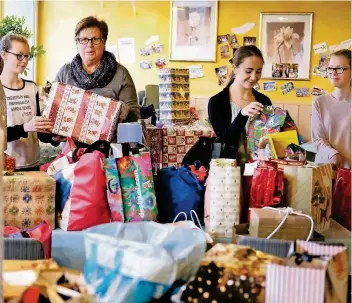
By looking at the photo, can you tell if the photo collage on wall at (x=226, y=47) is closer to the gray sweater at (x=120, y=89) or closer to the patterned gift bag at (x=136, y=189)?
the gray sweater at (x=120, y=89)

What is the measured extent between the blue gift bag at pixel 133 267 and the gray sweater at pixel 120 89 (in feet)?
3.81

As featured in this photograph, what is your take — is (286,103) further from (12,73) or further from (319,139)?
(12,73)

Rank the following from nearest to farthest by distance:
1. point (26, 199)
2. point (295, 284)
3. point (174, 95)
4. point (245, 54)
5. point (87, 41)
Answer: point (295, 284)
point (26, 199)
point (87, 41)
point (245, 54)
point (174, 95)

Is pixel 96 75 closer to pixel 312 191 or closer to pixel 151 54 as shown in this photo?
pixel 312 191

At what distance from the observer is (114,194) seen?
1.93 metres

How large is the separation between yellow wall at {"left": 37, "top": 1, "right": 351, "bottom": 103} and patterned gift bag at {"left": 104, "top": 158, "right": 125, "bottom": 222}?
12.3 ft

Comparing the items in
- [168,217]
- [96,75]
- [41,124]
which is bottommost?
[168,217]

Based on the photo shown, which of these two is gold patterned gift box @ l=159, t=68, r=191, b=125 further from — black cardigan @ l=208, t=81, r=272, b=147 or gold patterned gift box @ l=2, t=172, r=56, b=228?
gold patterned gift box @ l=2, t=172, r=56, b=228

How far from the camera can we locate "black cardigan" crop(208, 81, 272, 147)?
2.30m

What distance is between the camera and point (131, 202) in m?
1.96

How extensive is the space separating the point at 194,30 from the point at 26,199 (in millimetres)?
4020

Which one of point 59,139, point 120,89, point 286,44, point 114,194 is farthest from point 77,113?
point 286,44

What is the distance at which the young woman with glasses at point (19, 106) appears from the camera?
7.65 ft

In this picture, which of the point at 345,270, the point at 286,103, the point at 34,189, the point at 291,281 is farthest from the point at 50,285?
the point at 286,103
